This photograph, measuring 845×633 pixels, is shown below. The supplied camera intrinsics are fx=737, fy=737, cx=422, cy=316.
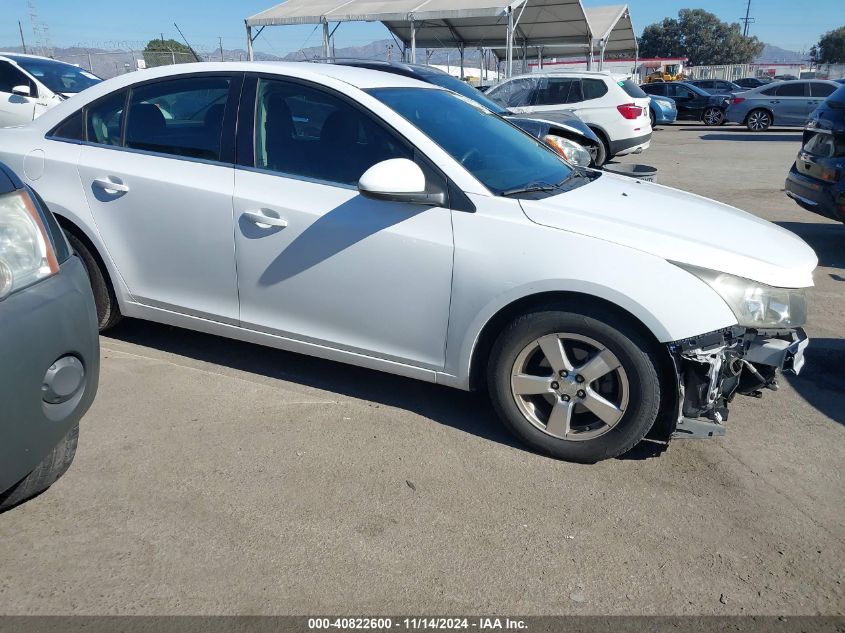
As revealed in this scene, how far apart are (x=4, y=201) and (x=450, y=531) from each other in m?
1.94

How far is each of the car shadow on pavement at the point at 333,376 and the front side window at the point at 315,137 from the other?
116 centimetres

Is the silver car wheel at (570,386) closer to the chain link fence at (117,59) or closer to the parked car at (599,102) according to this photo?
the parked car at (599,102)

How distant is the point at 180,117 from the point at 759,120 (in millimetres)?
22655

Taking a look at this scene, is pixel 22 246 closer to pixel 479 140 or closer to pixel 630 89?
pixel 479 140

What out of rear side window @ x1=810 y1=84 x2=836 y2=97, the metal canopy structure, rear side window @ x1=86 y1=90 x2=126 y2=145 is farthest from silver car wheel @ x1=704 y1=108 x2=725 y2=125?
rear side window @ x1=86 y1=90 x2=126 y2=145

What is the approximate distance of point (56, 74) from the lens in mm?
11953

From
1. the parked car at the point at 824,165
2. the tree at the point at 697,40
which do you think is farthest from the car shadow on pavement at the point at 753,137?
the tree at the point at 697,40

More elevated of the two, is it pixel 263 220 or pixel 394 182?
pixel 394 182

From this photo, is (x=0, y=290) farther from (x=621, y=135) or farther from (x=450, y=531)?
(x=621, y=135)

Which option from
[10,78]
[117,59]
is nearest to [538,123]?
[10,78]

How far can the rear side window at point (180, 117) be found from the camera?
3.89 metres

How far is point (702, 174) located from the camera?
13094mm

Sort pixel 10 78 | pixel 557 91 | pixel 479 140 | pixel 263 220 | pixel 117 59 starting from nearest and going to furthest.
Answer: pixel 263 220 < pixel 479 140 < pixel 10 78 < pixel 557 91 < pixel 117 59

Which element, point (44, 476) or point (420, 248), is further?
point (420, 248)
